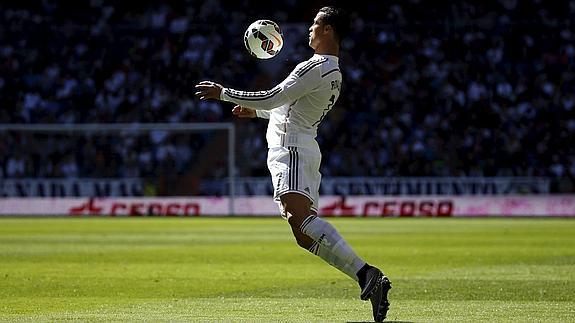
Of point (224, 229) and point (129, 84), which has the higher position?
point (129, 84)

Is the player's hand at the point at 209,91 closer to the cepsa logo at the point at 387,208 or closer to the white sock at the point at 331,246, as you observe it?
the white sock at the point at 331,246

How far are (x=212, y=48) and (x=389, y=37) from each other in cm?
592

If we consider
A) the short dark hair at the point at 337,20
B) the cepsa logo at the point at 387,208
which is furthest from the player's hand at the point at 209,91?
the cepsa logo at the point at 387,208

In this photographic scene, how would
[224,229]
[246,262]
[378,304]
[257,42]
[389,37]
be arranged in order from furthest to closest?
1. [389,37]
2. [224,229]
3. [246,262]
4. [257,42]
5. [378,304]

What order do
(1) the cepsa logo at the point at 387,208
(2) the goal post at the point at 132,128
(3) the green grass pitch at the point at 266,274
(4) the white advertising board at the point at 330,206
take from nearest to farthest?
(3) the green grass pitch at the point at 266,274
(4) the white advertising board at the point at 330,206
(1) the cepsa logo at the point at 387,208
(2) the goal post at the point at 132,128

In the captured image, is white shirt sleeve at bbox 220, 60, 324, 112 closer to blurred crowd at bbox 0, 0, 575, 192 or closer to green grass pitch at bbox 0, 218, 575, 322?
green grass pitch at bbox 0, 218, 575, 322

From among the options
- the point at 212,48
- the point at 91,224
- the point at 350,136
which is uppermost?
the point at 212,48

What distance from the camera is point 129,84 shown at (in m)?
38.6

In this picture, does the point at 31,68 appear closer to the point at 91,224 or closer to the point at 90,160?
the point at 90,160

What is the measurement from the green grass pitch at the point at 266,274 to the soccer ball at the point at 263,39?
7.25 ft

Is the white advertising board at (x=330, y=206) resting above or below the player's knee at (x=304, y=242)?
below

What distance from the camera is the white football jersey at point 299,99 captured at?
29.2 feet

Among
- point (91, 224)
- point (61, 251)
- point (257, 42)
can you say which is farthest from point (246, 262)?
point (91, 224)

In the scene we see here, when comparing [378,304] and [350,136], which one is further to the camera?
[350,136]
